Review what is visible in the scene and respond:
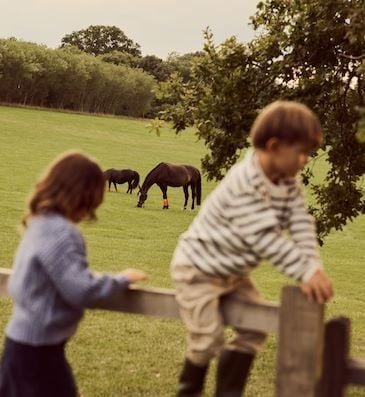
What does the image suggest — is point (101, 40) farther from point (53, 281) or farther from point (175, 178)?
point (53, 281)

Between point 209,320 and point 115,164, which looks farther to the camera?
point 115,164

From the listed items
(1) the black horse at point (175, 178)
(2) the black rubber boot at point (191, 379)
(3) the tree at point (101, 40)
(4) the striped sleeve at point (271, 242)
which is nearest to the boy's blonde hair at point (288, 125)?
(4) the striped sleeve at point (271, 242)

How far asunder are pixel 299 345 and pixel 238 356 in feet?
1.27

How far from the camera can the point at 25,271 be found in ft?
11.9

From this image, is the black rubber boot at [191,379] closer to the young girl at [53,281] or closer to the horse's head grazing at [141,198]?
the young girl at [53,281]

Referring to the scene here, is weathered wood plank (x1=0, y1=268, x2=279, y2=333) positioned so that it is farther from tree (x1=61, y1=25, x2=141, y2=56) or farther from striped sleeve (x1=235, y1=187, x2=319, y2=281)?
tree (x1=61, y1=25, x2=141, y2=56)

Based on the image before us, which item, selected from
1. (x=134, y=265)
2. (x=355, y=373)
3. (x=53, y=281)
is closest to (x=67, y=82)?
(x=134, y=265)

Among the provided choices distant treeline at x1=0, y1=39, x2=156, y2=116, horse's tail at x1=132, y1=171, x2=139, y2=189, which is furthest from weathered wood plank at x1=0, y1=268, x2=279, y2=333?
distant treeline at x1=0, y1=39, x2=156, y2=116

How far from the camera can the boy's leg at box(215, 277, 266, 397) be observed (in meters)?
3.59

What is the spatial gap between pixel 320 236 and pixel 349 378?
22.3ft

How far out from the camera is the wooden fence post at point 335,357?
3.35 m

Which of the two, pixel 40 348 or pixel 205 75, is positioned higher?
pixel 205 75

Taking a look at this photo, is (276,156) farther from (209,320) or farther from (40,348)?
(40,348)

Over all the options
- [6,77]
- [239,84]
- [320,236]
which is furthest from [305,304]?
[6,77]
